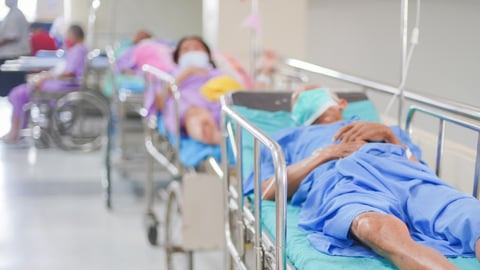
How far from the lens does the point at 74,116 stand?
4.98 metres

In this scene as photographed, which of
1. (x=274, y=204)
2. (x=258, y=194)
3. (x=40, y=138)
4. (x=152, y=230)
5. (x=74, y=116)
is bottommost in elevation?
(x=152, y=230)

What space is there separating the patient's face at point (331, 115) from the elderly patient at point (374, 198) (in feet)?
0.28

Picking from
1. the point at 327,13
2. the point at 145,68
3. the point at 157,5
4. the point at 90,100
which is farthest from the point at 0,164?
the point at 327,13

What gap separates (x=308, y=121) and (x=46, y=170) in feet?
10.7

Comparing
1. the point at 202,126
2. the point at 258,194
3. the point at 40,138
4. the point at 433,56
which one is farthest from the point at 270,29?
the point at 258,194

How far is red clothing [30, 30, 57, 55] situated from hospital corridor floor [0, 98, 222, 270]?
31cm

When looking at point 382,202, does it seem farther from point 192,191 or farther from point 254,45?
point 254,45

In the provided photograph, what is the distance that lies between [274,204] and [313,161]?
197 mm

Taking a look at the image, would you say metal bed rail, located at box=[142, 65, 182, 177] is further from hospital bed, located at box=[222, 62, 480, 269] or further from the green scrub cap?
the green scrub cap

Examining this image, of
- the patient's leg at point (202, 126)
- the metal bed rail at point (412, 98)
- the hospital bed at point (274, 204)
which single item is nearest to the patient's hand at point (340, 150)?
the hospital bed at point (274, 204)

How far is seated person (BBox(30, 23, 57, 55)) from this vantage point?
116 inches

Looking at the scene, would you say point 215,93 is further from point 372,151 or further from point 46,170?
point 46,170

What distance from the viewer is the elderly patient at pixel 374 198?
165 cm

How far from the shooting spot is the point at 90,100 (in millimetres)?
4742
